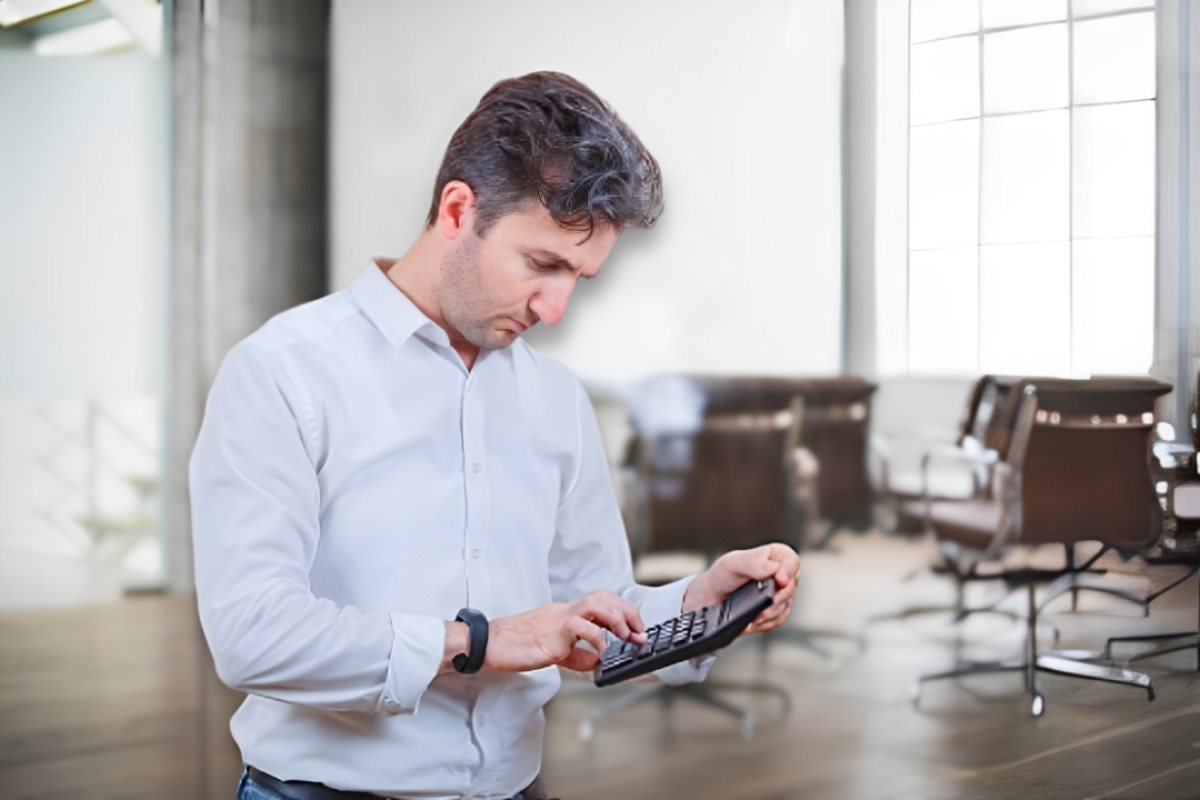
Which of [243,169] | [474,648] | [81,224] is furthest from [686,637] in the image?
[81,224]

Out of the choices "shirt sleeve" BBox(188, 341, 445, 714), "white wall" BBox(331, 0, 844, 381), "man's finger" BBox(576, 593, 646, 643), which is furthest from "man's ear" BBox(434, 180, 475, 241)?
"white wall" BBox(331, 0, 844, 381)

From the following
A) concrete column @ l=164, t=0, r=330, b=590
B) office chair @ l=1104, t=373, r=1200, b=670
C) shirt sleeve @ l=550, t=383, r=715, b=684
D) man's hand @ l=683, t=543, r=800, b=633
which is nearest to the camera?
man's hand @ l=683, t=543, r=800, b=633

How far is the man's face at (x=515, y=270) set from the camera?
128 centimetres

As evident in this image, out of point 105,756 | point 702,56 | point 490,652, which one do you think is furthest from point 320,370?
point 105,756

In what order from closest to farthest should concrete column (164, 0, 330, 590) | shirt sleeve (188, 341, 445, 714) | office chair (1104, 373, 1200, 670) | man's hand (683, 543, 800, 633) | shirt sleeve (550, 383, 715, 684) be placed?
shirt sleeve (188, 341, 445, 714) → man's hand (683, 543, 800, 633) → shirt sleeve (550, 383, 715, 684) → office chair (1104, 373, 1200, 670) → concrete column (164, 0, 330, 590)

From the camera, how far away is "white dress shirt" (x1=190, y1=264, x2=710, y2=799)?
113 centimetres

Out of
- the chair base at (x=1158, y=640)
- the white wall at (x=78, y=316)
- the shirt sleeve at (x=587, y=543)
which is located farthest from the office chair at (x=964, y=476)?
the white wall at (x=78, y=316)

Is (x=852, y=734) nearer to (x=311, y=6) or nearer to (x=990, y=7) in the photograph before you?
(x=990, y=7)

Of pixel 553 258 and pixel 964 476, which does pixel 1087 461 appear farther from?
pixel 553 258

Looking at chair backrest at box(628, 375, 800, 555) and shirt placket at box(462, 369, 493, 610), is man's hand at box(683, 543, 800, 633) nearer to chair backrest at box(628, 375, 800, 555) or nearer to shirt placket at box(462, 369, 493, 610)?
shirt placket at box(462, 369, 493, 610)

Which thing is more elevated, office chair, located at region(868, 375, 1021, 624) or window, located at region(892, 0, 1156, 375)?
window, located at region(892, 0, 1156, 375)

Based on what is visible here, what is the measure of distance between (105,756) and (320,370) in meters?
1.27

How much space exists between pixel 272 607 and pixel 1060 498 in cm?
148

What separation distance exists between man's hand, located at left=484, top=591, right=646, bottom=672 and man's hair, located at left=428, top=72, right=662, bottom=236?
40 centimetres
